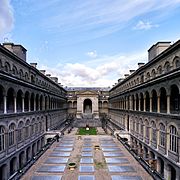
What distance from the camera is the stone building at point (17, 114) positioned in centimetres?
2642

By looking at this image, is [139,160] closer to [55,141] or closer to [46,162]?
[46,162]

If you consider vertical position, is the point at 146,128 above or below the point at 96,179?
above

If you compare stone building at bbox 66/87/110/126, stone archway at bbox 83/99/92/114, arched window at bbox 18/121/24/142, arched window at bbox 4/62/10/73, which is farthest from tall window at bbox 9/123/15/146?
stone archway at bbox 83/99/92/114

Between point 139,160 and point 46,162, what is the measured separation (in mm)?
11363

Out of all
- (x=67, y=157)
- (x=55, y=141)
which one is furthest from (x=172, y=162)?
(x=55, y=141)

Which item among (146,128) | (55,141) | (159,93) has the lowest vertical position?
(55,141)

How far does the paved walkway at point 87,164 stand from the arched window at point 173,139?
377 centimetres

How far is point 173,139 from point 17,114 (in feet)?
61.6

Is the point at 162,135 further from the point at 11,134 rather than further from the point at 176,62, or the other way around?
the point at 11,134

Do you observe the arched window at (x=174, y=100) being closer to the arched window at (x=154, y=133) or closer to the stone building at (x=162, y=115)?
the stone building at (x=162, y=115)


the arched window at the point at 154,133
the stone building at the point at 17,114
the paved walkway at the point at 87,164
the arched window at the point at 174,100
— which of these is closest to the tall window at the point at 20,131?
the stone building at the point at 17,114

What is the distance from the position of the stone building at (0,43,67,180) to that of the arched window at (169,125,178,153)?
17750mm

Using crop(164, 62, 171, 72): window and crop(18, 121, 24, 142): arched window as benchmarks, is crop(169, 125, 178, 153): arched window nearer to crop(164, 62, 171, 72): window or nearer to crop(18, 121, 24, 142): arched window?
crop(164, 62, 171, 72): window

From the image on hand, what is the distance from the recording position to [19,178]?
74.4 feet
